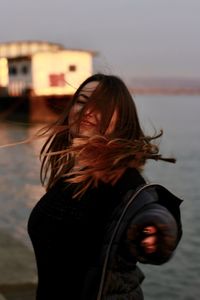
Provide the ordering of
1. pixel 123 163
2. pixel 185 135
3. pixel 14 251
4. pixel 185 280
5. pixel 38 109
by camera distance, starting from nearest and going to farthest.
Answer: pixel 123 163
pixel 14 251
pixel 185 280
pixel 185 135
pixel 38 109

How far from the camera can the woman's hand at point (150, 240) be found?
1.65 meters

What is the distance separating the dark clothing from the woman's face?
6.8 inches

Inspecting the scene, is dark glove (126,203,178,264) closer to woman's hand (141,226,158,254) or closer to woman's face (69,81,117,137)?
woman's hand (141,226,158,254)

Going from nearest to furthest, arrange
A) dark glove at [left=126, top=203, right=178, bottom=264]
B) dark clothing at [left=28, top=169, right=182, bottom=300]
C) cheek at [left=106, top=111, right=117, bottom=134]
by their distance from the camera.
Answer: dark glove at [left=126, top=203, right=178, bottom=264], dark clothing at [left=28, top=169, right=182, bottom=300], cheek at [left=106, top=111, right=117, bottom=134]

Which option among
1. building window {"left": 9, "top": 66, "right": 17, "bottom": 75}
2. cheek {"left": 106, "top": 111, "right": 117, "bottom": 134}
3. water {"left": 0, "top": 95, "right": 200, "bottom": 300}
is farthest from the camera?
building window {"left": 9, "top": 66, "right": 17, "bottom": 75}

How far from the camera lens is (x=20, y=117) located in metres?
50.9

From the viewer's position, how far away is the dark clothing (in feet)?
5.93

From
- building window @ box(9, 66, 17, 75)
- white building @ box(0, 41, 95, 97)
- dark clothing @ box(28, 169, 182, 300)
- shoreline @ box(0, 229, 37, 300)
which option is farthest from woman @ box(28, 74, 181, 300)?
building window @ box(9, 66, 17, 75)

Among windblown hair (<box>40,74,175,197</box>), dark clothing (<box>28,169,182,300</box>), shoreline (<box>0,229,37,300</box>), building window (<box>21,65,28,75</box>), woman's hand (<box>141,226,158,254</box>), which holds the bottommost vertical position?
building window (<box>21,65,28,75</box>)

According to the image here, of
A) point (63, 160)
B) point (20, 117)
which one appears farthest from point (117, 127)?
point (20, 117)

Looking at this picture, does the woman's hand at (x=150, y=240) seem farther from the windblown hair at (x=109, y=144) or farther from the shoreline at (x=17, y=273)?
the shoreline at (x=17, y=273)

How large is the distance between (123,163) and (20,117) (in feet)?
163

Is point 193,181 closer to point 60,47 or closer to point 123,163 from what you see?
point 123,163

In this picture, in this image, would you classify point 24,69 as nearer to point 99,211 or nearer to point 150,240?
point 99,211
